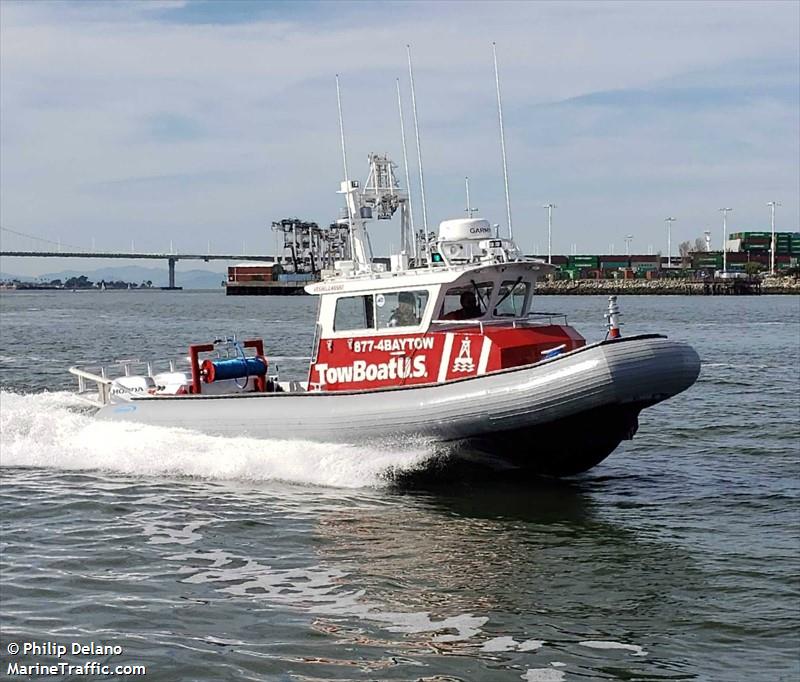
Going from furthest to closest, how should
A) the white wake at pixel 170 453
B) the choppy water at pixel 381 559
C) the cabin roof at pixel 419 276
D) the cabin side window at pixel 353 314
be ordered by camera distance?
the cabin side window at pixel 353 314 → the white wake at pixel 170 453 → the cabin roof at pixel 419 276 → the choppy water at pixel 381 559

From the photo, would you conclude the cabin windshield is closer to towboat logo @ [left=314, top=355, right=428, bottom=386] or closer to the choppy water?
towboat logo @ [left=314, top=355, right=428, bottom=386]

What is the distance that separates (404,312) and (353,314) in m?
0.82

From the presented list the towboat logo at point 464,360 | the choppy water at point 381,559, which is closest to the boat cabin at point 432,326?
the towboat logo at point 464,360

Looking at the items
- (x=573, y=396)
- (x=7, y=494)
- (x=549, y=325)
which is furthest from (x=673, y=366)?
(x=7, y=494)

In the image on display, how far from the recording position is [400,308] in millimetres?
13305

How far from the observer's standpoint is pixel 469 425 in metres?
12.2

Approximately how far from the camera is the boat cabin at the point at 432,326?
1271 centimetres

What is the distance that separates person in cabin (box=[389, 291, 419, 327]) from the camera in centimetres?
1317

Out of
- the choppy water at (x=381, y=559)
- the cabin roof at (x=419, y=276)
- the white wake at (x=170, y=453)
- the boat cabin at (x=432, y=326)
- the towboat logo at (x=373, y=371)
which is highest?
the cabin roof at (x=419, y=276)

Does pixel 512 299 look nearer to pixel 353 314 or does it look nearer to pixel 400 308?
pixel 400 308

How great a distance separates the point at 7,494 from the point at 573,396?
7078mm

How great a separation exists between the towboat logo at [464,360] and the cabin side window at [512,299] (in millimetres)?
741

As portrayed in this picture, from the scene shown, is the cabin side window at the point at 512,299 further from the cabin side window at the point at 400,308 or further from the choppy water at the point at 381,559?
the choppy water at the point at 381,559

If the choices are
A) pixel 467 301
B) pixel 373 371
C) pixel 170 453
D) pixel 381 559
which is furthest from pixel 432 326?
pixel 170 453
